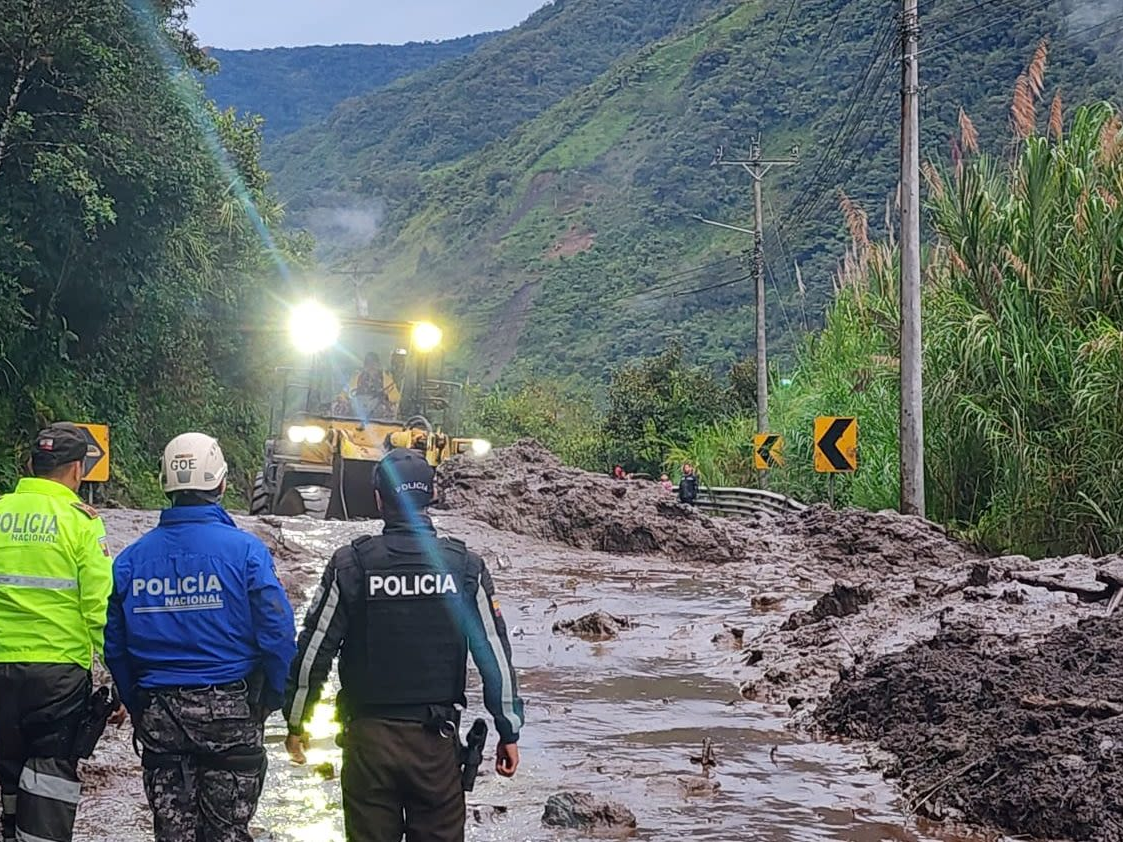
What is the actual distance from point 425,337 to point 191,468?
16.5m

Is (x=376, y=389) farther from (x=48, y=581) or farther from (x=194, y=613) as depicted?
(x=194, y=613)

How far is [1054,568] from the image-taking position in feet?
36.0

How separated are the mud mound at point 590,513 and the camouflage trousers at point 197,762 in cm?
1466

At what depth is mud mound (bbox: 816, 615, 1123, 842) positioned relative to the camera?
6047 mm

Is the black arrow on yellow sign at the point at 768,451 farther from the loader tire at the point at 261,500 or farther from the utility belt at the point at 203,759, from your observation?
the utility belt at the point at 203,759

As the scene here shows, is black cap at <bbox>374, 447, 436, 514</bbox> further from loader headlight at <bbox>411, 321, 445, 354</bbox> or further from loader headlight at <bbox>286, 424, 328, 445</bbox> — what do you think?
loader headlight at <bbox>411, 321, 445, 354</bbox>

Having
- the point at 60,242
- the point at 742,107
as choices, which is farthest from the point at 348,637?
A: the point at 742,107

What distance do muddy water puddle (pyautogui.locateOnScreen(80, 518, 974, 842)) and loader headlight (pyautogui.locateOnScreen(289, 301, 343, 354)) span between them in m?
8.34

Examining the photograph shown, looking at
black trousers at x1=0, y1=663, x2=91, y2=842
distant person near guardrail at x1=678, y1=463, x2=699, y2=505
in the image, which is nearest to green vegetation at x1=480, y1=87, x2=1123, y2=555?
distant person near guardrail at x1=678, y1=463, x2=699, y2=505

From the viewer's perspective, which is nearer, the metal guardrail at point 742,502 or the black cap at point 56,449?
the black cap at point 56,449

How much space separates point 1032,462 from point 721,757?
8.12m

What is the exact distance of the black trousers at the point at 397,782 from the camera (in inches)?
180

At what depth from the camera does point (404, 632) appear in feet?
15.1

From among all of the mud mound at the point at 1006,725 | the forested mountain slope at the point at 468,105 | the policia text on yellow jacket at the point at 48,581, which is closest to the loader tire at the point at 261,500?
the mud mound at the point at 1006,725
